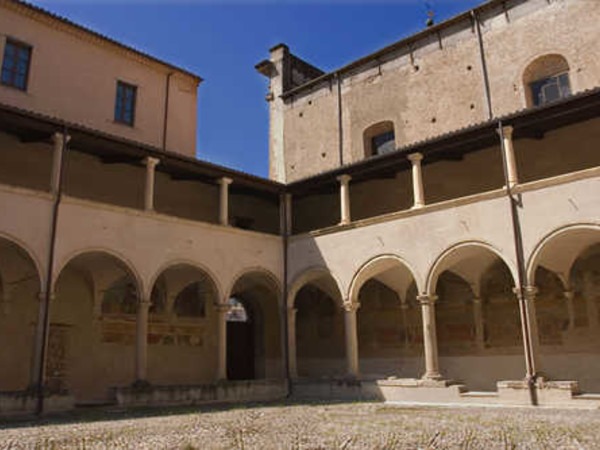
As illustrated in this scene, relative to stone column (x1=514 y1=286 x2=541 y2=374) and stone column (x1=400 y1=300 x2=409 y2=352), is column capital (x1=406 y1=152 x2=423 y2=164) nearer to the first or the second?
stone column (x1=514 y1=286 x2=541 y2=374)

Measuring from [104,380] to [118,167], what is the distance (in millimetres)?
5703

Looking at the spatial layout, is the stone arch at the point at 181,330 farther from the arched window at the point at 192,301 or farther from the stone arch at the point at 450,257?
the stone arch at the point at 450,257

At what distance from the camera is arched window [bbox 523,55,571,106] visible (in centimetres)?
1658

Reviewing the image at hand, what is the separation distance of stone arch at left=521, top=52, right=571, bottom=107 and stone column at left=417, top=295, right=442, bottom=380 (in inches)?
265

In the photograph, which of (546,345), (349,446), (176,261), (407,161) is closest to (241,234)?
(176,261)

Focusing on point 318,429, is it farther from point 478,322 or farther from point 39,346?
point 478,322

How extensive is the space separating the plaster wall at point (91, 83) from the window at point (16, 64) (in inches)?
5.5

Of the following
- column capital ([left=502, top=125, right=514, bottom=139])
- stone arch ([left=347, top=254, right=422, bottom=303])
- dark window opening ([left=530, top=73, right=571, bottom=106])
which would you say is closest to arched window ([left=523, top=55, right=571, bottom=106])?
dark window opening ([left=530, top=73, right=571, bottom=106])

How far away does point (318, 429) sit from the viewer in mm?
9039

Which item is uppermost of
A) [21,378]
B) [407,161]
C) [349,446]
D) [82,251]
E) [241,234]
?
[407,161]

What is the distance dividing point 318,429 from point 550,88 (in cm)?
1234

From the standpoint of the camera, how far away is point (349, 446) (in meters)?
7.69

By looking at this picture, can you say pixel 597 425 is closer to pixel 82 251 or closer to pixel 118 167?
pixel 82 251

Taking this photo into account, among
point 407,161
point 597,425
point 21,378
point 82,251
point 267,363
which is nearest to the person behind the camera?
point 597,425
